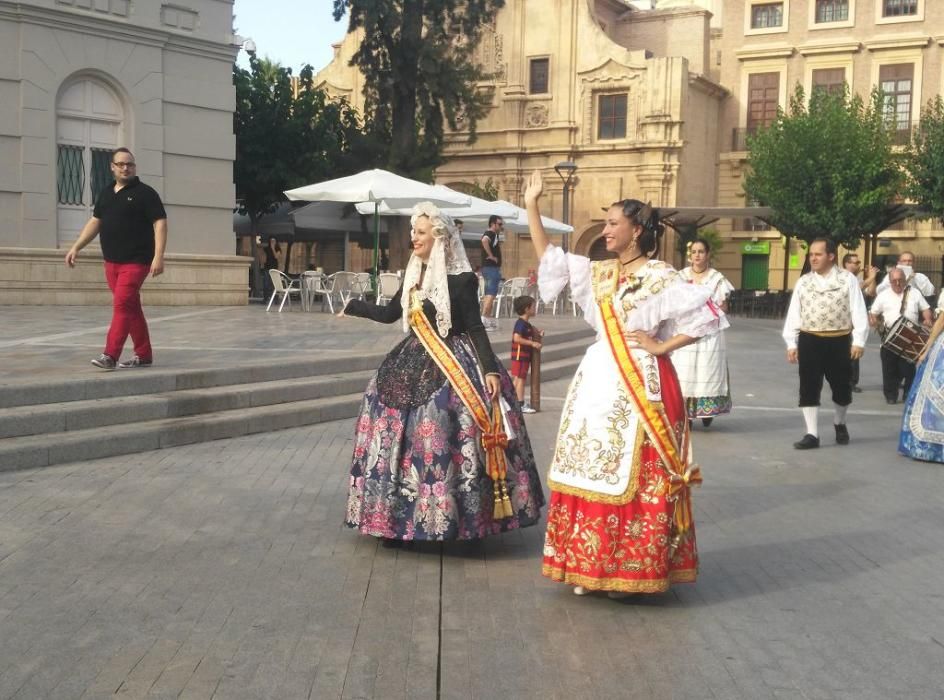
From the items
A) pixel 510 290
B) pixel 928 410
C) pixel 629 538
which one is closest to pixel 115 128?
pixel 510 290

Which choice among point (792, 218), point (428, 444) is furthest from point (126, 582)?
point (792, 218)

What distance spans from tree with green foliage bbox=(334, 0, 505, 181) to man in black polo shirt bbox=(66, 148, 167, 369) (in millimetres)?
20874

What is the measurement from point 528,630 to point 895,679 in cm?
141

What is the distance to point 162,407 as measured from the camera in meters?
9.12

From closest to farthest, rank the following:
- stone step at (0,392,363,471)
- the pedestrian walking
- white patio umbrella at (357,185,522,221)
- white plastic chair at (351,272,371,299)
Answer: stone step at (0,392,363,471)
the pedestrian walking
white plastic chair at (351,272,371,299)
white patio umbrella at (357,185,522,221)

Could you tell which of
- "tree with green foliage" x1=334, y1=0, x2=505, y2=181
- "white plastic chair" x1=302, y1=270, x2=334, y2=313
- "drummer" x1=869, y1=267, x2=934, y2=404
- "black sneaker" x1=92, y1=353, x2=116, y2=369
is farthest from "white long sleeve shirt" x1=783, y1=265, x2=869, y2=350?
"tree with green foliage" x1=334, y1=0, x2=505, y2=181

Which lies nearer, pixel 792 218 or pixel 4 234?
pixel 4 234

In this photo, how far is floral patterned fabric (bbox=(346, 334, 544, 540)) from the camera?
221 inches

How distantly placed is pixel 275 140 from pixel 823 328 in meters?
21.2

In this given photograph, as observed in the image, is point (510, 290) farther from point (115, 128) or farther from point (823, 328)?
point (823, 328)

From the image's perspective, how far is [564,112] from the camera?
43.4 meters

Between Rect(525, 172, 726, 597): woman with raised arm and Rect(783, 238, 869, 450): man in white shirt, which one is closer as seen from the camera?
Rect(525, 172, 726, 597): woman with raised arm

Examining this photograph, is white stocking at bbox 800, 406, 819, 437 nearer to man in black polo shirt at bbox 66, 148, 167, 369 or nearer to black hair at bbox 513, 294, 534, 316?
black hair at bbox 513, 294, 534, 316

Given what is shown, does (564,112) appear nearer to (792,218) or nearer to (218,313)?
(792,218)
